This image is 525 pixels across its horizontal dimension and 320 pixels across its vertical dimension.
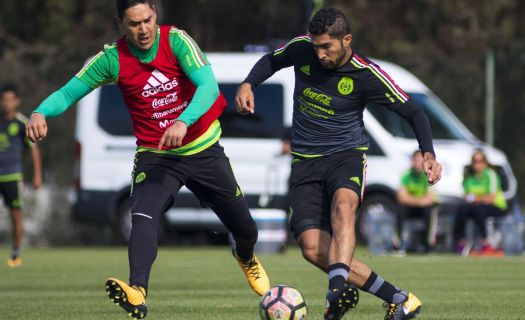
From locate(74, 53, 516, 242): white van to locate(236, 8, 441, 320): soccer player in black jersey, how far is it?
11600 mm

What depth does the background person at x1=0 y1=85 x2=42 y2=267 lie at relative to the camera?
17.8m

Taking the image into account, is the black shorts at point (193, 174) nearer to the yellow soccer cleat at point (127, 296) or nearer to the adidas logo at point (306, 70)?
the adidas logo at point (306, 70)

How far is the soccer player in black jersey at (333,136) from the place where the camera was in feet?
29.3

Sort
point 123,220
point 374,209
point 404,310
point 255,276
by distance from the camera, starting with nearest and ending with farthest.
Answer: point 404,310
point 255,276
point 374,209
point 123,220

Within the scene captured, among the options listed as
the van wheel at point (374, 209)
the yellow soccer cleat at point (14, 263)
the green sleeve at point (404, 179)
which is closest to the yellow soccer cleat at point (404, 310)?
the yellow soccer cleat at point (14, 263)

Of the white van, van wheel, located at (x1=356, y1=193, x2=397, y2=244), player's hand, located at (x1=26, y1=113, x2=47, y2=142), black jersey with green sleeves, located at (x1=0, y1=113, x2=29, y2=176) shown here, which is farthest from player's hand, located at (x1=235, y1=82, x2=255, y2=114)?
van wheel, located at (x1=356, y1=193, x2=397, y2=244)

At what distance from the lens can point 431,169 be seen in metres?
8.84

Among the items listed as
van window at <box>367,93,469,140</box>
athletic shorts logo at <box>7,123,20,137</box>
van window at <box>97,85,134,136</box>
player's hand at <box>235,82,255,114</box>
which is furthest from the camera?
van window at <box>97,85,134,136</box>

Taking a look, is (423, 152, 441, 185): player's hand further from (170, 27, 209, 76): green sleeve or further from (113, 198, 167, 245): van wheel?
(113, 198, 167, 245): van wheel

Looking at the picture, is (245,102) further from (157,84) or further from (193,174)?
(193,174)

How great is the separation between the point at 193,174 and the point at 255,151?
39.9 feet

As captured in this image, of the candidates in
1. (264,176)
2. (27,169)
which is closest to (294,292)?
(264,176)

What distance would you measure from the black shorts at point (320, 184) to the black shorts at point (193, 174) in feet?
1.77

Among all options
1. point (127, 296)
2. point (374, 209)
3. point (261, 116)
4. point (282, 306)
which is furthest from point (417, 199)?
point (127, 296)
